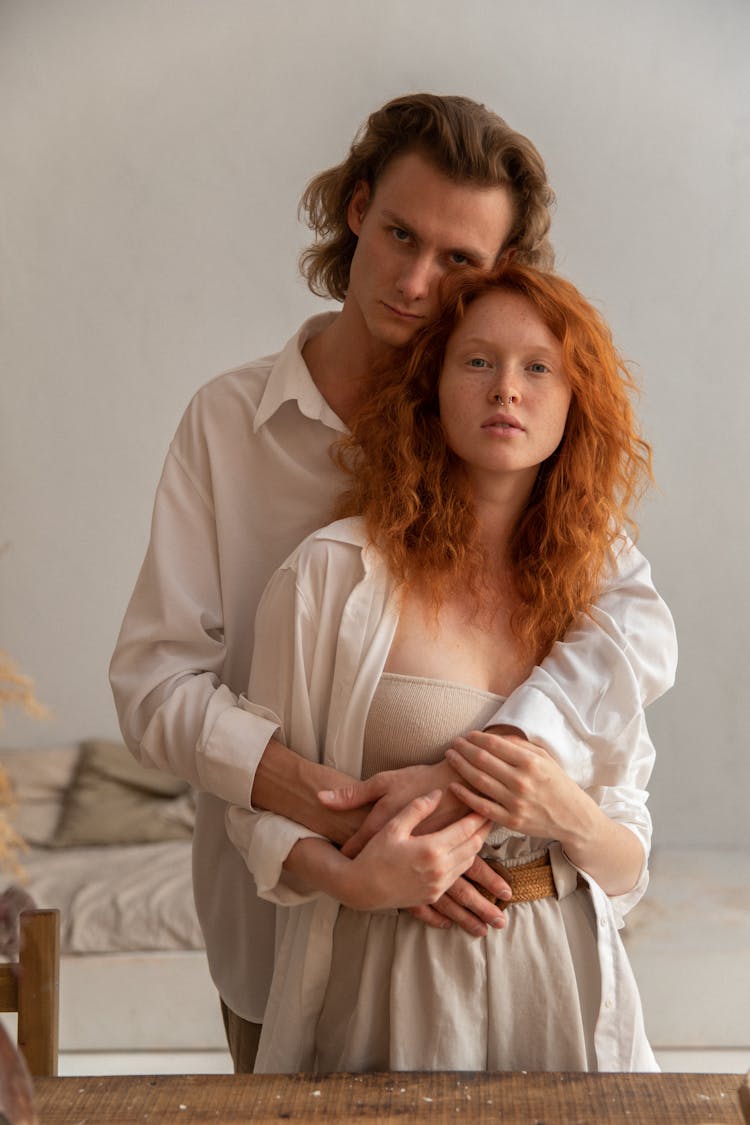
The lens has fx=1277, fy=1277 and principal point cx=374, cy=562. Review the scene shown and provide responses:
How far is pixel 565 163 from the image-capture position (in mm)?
4266

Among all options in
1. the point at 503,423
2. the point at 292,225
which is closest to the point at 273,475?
the point at 503,423

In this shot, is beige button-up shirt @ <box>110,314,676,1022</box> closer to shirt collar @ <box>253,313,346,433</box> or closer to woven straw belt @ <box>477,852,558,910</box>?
shirt collar @ <box>253,313,346,433</box>

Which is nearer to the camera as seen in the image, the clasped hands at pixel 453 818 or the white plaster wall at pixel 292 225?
the clasped hands at pixel 453 818

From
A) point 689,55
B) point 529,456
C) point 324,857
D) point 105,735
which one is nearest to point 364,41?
point 689,55

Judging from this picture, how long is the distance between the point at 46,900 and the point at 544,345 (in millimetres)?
2965

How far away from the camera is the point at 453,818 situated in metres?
1.51

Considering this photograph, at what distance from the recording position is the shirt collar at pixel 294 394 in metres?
1.87

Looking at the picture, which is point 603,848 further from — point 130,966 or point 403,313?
point 130,966

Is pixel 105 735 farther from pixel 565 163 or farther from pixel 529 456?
pixel 529 456

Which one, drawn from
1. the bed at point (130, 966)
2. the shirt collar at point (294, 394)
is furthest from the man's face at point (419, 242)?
the bed at point (130, 966)

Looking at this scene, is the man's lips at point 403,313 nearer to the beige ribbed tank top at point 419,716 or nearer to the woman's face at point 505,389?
the woman's face at point 505,389

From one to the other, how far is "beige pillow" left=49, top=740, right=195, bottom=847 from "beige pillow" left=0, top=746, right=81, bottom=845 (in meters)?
0.03

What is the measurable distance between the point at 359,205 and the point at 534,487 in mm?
591

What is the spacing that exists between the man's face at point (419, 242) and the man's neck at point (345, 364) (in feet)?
0.17
